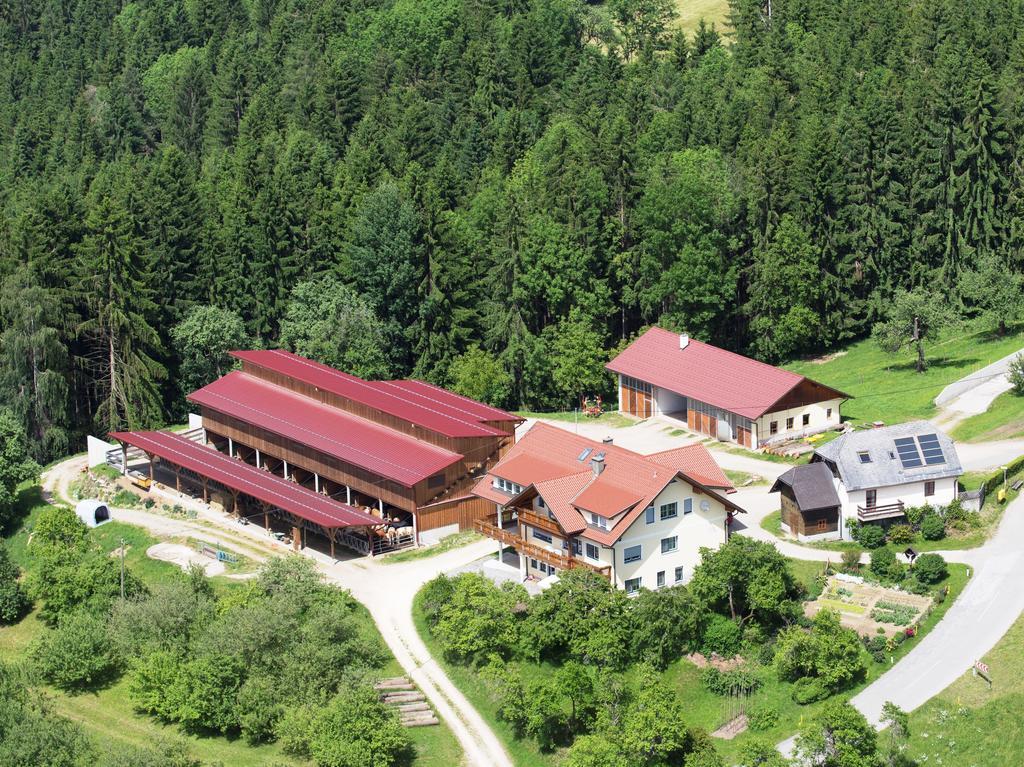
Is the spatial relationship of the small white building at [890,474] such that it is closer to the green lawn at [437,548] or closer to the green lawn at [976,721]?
the green lawn at [976,721]

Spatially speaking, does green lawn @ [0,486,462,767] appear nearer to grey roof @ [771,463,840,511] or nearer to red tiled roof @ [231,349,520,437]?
red tiled roof @ [231,349,520,437]

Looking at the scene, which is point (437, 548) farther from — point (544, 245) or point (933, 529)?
point (544, 245)

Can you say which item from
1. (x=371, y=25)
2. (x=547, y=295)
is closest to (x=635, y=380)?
(x=547, y=295)

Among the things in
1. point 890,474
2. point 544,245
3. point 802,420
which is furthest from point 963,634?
point 544,245

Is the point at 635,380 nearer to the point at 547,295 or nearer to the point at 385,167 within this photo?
the point at 547,295

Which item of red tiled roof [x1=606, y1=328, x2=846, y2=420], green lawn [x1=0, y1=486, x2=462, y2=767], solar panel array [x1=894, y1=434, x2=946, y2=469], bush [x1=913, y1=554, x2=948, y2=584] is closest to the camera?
green lawn [x1=0, y1=486, x2=462, y2=767]

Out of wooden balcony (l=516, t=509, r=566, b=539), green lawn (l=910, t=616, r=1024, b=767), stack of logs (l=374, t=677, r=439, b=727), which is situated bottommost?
stack of logs (l=374, t=677, r=439, b=727)

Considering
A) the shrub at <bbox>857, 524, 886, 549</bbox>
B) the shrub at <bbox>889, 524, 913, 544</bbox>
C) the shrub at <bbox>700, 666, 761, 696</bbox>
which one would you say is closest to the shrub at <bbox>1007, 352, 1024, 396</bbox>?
the shrub at <bbox>889, 524, 913, 544</bbox>
